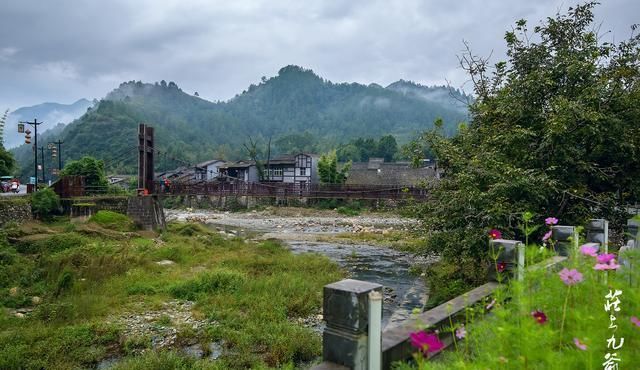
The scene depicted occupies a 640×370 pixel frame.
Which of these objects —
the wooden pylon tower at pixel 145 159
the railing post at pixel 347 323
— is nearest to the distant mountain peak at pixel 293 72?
the wooden pylon tower at pixel 145 159

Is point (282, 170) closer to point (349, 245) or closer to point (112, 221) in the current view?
point (349, 245)

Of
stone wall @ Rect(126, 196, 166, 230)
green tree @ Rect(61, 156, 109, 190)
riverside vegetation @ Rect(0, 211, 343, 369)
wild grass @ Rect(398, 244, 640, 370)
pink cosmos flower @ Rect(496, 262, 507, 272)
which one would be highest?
green tree @ Rect(61, 156, 109, 190)

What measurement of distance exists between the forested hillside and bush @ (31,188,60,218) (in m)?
48.6

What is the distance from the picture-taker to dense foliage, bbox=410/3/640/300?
7578mm

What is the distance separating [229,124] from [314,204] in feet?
264

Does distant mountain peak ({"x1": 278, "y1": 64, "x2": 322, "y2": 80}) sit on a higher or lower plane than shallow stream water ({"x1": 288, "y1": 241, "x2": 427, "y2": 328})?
higher

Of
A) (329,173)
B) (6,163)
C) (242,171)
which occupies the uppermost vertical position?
(242,171)

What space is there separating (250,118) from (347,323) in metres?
120

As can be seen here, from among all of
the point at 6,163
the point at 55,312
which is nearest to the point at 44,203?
the point at 6,163

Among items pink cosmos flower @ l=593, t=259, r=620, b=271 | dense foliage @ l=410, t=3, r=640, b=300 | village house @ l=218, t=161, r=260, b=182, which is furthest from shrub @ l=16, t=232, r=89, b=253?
village house @ l=218, t=161, r=260, b=182

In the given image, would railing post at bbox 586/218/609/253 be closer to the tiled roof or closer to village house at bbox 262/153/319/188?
the tiled roof

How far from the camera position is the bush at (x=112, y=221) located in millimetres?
17906

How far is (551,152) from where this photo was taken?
805 cm

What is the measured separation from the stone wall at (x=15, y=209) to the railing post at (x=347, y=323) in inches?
649
